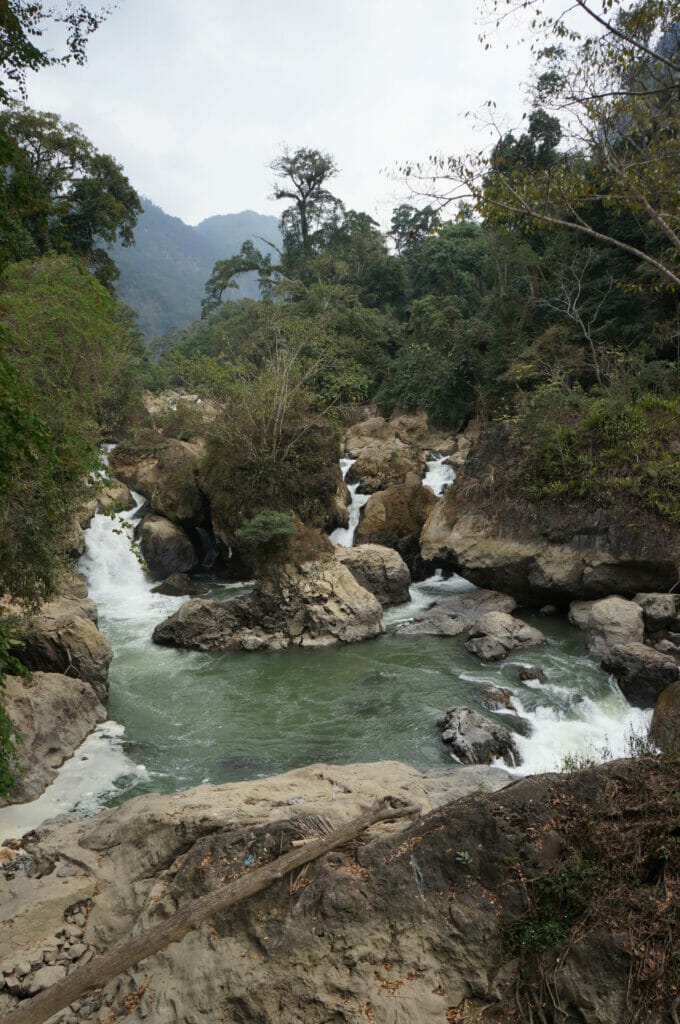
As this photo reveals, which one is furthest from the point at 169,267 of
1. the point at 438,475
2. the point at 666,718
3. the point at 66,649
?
the point at 666,718

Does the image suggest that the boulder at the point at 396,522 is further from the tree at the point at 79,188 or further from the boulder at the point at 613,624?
the tree at the point at 79,188

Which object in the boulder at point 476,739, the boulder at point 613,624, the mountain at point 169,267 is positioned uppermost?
the mountain at point 169,267

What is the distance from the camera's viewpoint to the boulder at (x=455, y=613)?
13.3 meters

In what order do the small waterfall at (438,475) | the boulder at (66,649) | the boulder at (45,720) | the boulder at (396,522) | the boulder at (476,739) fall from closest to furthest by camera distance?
the boulder at (45,720) < the boulder at (476,739) < the boulder at (66,649) < the boulder at (396,522) < the small waterfall at (438,475)

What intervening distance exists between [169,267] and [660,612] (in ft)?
425

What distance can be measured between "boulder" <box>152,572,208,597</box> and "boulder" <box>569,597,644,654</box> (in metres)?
9.54

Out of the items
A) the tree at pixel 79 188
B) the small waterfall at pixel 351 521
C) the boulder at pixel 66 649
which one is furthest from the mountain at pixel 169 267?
the boulder at pixel 66 649

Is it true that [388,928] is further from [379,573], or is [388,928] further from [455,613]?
[379,573]

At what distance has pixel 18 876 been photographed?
206 inches

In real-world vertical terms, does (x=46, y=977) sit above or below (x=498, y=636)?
above

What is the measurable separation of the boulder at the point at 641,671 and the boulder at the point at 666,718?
0.61m

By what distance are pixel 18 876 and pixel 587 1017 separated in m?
4.56

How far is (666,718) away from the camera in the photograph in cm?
845

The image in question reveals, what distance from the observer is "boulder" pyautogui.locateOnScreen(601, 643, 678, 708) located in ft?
32.4
